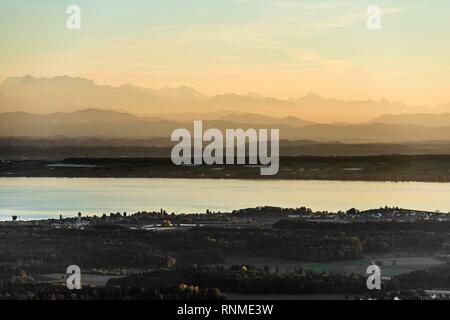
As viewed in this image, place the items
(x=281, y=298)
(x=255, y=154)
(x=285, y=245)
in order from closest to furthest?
(x=281, y=298)
(x=285, y=245)
(x=255, y=154)

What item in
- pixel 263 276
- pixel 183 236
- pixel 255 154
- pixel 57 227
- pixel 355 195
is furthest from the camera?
pixel 355 195

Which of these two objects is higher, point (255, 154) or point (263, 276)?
point (255, 154)
